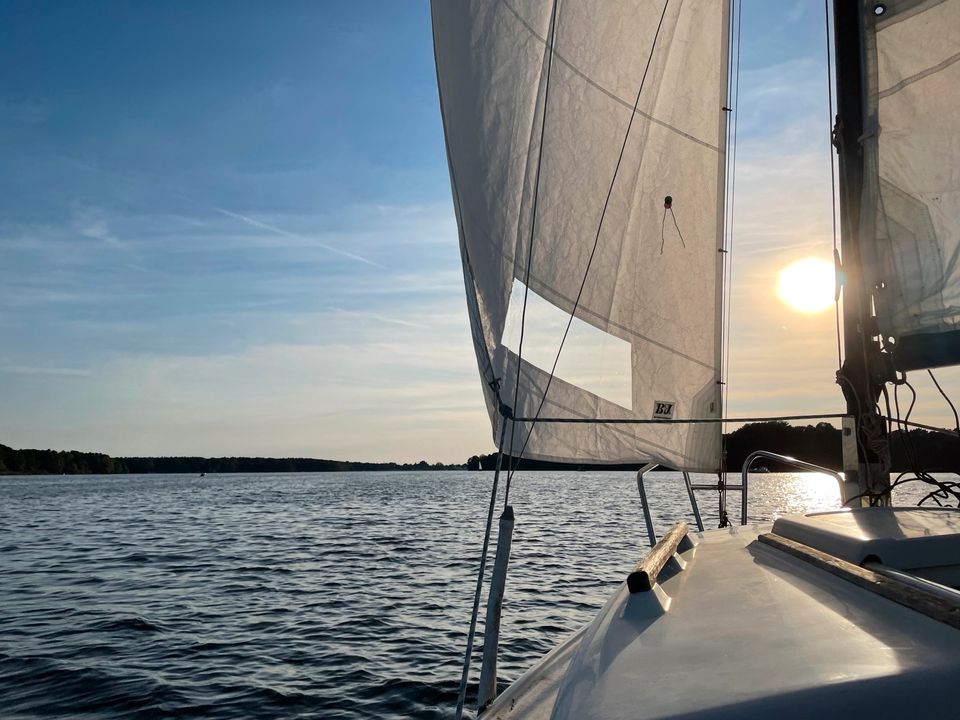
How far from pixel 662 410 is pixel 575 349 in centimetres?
79

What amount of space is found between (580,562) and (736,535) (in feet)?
45.4

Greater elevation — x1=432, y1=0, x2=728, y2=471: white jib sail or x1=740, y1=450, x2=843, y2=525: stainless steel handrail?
x1=432, y1=0, x2=728, y2=471: white jib sail

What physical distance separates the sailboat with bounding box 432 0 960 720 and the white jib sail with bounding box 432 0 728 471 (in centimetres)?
1

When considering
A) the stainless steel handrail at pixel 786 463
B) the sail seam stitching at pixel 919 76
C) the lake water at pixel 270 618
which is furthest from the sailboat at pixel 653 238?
the lake water at pixel 270 618

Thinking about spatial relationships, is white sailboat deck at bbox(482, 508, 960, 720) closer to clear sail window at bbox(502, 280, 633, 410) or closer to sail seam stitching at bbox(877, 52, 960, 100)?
clear sail window at bbox(502, 280, 633, 410)

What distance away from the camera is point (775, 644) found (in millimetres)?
1892

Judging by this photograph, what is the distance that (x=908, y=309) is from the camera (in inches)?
187

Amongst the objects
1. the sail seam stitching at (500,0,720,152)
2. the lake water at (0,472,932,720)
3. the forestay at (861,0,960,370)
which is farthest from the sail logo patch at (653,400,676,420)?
the lake water at (0,472,932,720)

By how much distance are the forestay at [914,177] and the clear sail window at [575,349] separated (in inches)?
64.3

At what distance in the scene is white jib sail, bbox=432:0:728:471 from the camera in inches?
186

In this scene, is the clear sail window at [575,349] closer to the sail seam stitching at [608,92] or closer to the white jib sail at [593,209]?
the white jib sail at [593,209]

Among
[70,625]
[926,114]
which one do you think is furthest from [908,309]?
[70,625]

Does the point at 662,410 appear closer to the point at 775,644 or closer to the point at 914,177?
the point at 914,177

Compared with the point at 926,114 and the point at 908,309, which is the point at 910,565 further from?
the point at 926,114
